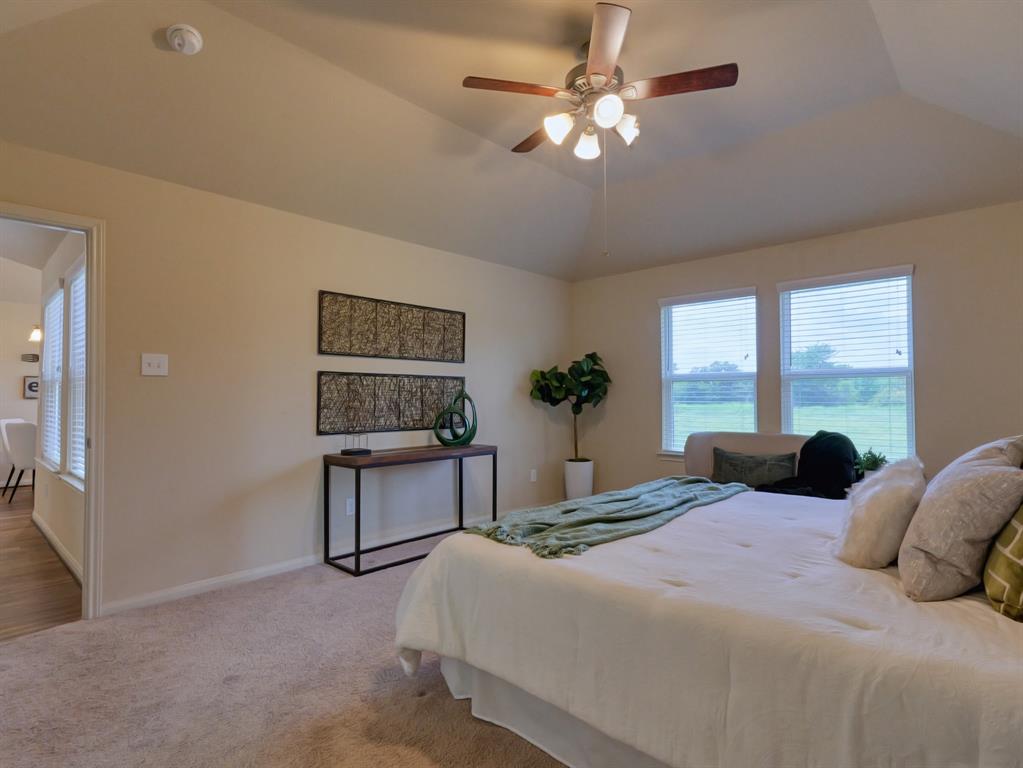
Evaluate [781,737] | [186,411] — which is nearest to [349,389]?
[186,411]

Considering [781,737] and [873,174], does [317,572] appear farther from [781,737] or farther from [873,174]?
[873,174]

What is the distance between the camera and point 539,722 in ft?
5.70

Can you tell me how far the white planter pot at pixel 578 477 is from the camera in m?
5.31

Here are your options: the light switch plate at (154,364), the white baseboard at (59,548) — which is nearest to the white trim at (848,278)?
the light switch plate at (154,364)

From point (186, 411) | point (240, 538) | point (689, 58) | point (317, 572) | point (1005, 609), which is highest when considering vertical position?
point (689, 58)

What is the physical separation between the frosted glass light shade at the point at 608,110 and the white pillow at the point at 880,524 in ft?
6.01

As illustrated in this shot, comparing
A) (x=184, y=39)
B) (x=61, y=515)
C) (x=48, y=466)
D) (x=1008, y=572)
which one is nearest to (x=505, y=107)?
(x=184, y=39)

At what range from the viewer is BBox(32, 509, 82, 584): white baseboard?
344cm

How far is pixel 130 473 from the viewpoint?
290 cm

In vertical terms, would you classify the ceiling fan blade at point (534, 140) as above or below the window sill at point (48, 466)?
above

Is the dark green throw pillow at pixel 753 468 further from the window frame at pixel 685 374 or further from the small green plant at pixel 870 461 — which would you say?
the window frame at pixel 685 374

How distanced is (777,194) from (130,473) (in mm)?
4713

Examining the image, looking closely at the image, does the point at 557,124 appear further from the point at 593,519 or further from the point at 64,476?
the point at 64,476

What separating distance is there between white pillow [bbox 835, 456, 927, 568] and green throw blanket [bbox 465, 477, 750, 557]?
27.4 inches
